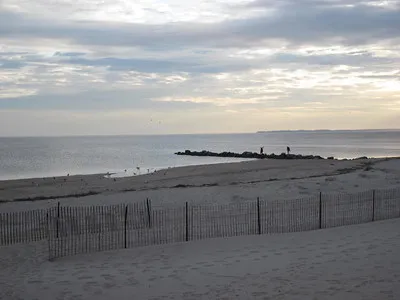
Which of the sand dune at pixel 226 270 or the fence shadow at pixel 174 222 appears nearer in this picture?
the sand dune at pixel 226 270

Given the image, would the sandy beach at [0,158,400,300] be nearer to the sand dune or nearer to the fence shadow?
the sand dune

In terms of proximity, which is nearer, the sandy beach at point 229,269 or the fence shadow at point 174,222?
the sandy beach at point 229,269

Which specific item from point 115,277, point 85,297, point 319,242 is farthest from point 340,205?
point 85,297

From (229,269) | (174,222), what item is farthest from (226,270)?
(174,222)

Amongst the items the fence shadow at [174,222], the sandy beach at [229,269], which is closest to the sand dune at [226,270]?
the sandy beach at [229,269]

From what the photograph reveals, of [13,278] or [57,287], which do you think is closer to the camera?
[57,287]

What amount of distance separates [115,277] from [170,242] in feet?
14.5

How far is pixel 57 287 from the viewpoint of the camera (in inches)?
398

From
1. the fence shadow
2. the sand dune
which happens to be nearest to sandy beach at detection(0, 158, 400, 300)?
the sand dune

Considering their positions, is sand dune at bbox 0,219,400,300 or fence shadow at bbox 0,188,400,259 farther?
fence shadow at bbox 0,188,400,259

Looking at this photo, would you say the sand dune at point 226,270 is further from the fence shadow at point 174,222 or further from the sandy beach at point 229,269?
the fence shadow at point 174,222

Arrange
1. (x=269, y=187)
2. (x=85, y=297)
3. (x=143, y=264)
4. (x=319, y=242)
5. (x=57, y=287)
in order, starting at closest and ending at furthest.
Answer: (x=85, y=297)
(x=57, y=287)
(x=143, y=264)
(x=319, y=242)
(x=269, y=187)

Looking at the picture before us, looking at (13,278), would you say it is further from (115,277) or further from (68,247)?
(68,247)

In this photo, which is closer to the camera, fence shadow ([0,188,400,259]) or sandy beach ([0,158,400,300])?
sandy beach ([0,158,400,300])
